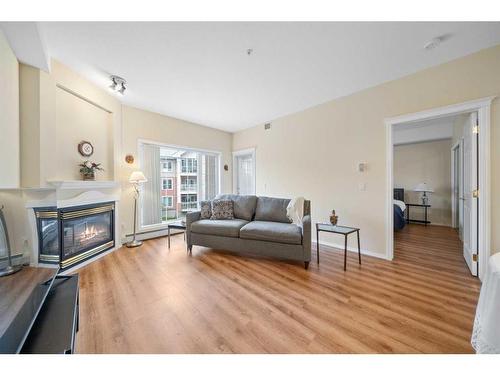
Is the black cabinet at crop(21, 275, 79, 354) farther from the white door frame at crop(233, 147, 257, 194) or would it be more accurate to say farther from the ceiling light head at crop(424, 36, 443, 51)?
the white door frame at crop(233, 147, 257, 194)

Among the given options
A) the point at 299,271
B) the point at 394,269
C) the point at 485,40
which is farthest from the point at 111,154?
the point at 485,40

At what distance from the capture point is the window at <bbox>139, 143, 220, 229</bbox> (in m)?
3.90

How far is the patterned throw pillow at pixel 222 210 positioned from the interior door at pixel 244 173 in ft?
5.30

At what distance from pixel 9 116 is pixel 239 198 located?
113 inches

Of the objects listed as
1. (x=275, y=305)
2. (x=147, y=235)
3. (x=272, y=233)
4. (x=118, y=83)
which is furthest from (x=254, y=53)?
(x=147, y=235)

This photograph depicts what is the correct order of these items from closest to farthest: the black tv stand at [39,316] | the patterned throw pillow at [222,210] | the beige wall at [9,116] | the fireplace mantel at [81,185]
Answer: the black tv stand at [39,316]
the beige wall at [9,116]
the fireplace mantel at [81,185]
the patterned throw pillow at [222,210]

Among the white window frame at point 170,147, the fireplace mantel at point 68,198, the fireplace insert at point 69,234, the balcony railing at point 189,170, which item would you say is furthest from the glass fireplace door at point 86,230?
the balcony railing at point 189,170

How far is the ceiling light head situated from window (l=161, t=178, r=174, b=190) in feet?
14.8

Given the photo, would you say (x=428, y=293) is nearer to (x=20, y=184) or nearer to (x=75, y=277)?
(x=75, y=277)

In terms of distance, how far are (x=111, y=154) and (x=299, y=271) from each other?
3.49m

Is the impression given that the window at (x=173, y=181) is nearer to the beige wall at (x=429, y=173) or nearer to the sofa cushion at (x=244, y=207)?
the sofa cushion at (x=244, y=207)

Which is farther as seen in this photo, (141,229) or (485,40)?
(141,229)

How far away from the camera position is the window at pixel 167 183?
4.26m
